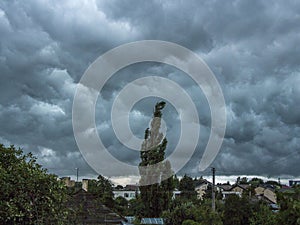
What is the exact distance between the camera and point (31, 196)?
9109 mm

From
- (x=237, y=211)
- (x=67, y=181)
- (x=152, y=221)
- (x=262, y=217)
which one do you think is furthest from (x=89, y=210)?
(x=152, y=221)

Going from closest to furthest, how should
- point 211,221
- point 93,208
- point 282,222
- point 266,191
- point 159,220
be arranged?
point 93,208 < point 282,222 < point 211,221 < point 159,220 < point 266,191

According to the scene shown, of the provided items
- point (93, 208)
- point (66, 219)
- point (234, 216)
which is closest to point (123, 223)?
point (93, 208)

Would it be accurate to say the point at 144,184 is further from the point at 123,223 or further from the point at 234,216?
the point at 123,223

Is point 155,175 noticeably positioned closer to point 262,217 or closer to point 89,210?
point 262,217

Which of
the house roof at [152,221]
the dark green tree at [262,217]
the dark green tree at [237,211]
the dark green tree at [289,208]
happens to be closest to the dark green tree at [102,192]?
the house roof at [152,221]

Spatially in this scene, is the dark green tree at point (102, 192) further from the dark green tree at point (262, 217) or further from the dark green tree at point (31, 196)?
the dark green tree at point (262, 217)

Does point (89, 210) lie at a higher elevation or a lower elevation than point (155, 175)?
lower

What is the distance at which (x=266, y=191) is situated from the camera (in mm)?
81625

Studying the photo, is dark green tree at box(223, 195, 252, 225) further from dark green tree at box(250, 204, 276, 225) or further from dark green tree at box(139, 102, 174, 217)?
dark green tree at box(139, 102, 174, 217)

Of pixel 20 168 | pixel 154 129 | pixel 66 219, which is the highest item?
pixel 154 129

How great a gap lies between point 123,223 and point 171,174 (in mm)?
28202

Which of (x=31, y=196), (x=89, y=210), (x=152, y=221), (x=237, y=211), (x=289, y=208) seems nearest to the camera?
(x=31, y=196)

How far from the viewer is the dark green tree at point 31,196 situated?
352 inches
